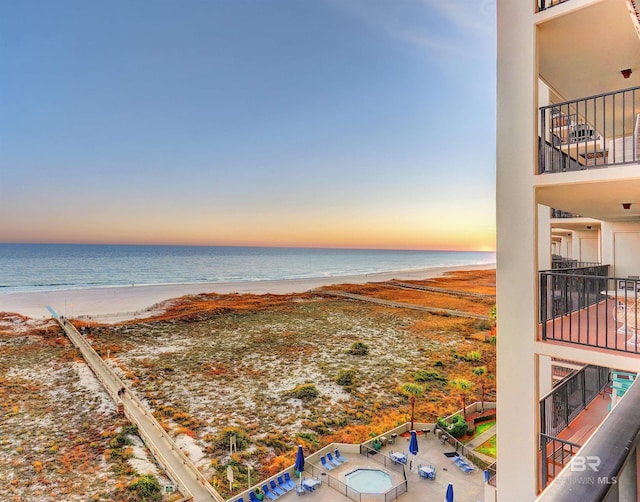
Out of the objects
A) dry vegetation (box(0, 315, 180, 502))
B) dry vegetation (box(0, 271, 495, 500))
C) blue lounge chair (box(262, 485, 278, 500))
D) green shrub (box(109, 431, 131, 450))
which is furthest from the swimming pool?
green shrub (box(109, 431, 131, 450))

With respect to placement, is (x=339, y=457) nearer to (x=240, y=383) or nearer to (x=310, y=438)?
(x=310, y=438)

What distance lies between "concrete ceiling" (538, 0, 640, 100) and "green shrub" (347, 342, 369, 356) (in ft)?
60.8

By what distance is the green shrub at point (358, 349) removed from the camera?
2224 cm

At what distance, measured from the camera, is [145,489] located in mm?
9531

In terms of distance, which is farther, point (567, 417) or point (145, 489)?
point (145, 489)

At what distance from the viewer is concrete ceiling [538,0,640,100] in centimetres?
427

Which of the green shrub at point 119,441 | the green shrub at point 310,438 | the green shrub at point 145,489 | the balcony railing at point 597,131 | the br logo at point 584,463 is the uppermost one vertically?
the balcony railing at point 597,131

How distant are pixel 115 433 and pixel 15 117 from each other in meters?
33.2

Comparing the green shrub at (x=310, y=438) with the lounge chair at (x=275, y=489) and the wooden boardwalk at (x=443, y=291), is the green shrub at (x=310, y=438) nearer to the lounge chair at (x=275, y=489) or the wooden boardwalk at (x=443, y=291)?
the lounge chair at (x=275, y=489)

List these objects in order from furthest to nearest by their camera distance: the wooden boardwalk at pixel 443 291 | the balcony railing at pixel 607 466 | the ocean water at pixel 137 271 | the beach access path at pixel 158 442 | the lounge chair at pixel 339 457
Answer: the ocean water at pixel 137 271, the wooden boardwalk at pixel 443 291, the lounge chair at pixel 339 457, the beach access path at pixel 158 442, the balcony railing at pixel 607 466

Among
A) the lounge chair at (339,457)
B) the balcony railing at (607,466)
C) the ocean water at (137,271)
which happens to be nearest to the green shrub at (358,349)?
the lounge chair at (339,457)

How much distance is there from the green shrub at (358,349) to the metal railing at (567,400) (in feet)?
51.9

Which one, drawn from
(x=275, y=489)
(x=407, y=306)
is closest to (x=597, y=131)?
(x=275, y=489)

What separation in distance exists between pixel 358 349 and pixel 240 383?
8.10m
